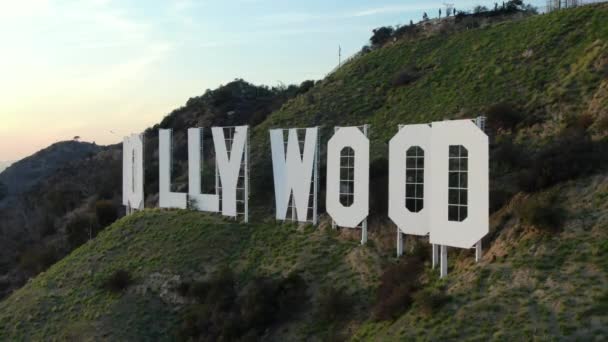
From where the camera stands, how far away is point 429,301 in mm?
19219

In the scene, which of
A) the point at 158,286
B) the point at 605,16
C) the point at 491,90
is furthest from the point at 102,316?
the point at 605,16

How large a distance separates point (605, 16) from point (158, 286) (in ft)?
102

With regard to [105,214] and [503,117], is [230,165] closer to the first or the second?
[503,117]

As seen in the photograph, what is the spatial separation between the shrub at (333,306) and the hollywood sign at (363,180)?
3.06 m

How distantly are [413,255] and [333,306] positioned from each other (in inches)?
138

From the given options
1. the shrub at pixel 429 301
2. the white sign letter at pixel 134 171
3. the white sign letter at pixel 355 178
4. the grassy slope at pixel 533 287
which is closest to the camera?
the grassy slope at pixel 533 287

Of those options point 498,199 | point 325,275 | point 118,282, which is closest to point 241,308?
point 325,275

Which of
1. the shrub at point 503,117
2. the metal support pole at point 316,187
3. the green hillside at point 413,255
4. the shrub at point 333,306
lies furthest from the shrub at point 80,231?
the shrub at point 503,117

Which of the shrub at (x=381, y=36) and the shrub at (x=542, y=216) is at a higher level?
the shrub at (x=381, y=36)

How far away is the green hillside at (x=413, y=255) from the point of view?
1850cm

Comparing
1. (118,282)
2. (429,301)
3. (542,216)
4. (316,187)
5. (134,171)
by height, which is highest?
(134,171)

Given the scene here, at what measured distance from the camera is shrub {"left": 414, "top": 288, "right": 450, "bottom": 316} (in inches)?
752

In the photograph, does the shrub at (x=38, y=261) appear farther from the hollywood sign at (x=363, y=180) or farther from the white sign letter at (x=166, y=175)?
the white sign letter at (x=166, y=175)

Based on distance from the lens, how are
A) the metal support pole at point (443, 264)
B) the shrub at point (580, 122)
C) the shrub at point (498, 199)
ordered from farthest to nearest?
the shrub at point (580, 122), the shrub at point (498, 199), the metal support pole at point (443, 264)
